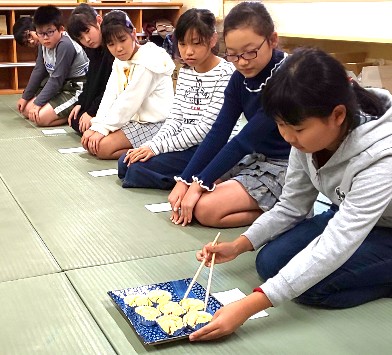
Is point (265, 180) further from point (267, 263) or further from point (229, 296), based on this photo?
point (229, 296)

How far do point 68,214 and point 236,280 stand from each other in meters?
0.85

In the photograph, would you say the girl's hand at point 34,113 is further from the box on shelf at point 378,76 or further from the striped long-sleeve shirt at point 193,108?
the box on shelf at point 378,76

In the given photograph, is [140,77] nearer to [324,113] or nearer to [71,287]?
[71,287]

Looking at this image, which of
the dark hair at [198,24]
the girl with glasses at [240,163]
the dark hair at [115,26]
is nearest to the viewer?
the girl with glasses at [240,163]

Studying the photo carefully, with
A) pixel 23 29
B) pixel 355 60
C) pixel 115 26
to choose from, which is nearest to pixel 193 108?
pixel 115 26

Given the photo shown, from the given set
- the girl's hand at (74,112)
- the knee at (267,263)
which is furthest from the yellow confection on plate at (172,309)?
the girl's hand at (74,112)

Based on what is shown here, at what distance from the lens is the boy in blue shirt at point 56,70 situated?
12.5ft

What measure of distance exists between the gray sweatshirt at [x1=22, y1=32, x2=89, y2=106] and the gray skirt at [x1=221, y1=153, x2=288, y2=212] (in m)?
2.18

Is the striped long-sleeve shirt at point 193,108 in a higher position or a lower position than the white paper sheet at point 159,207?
higher

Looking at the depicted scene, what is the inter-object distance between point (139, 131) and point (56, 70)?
123 centimetres

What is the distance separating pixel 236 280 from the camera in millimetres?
1698

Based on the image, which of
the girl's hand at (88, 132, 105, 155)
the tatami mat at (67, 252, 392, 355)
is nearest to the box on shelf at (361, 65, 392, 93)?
the girl's hand at (88, 132, 105, 155)

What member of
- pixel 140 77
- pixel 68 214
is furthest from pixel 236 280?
pixel 140 77

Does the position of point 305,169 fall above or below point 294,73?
below
